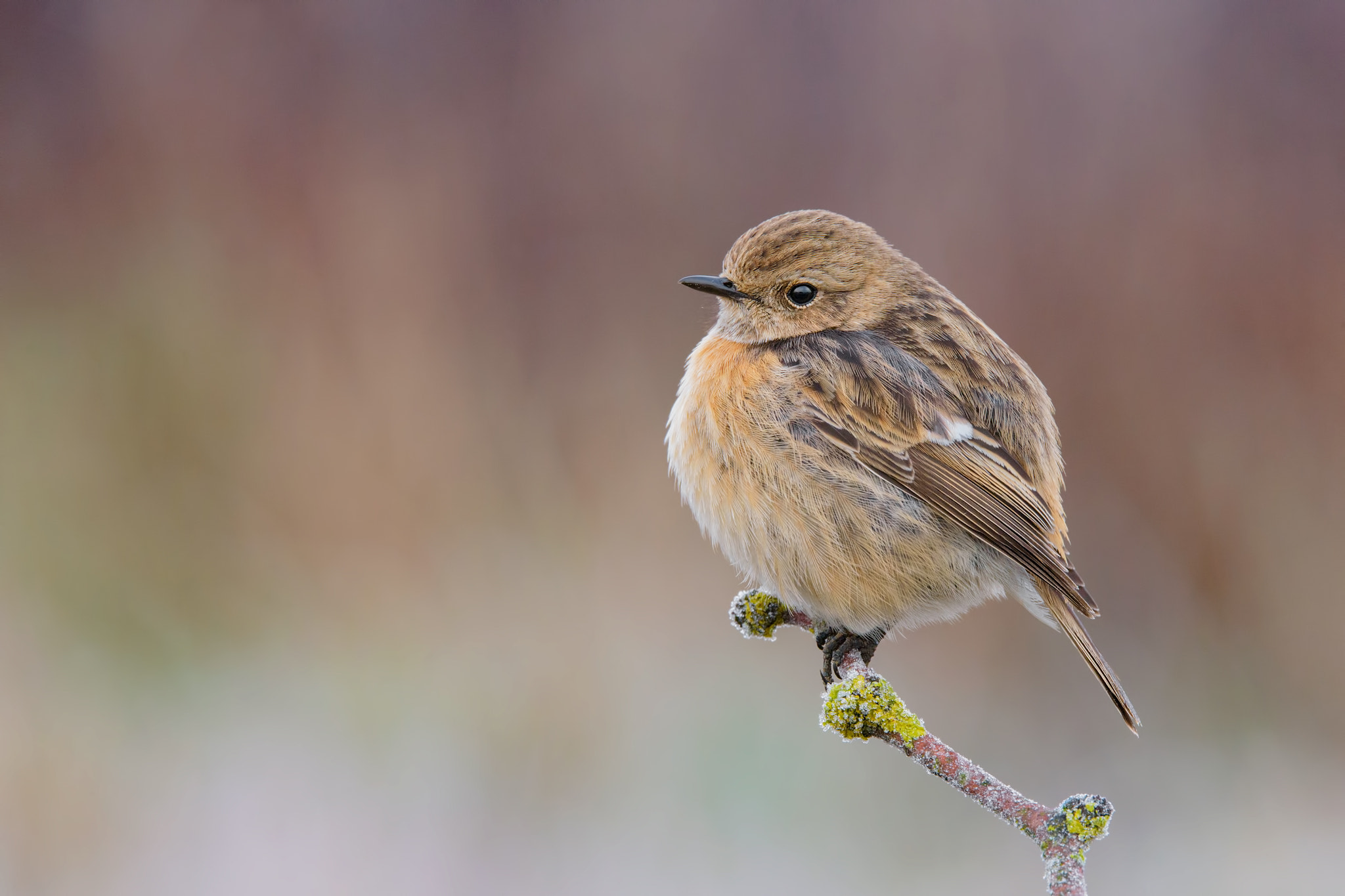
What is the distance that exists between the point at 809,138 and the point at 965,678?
377cm

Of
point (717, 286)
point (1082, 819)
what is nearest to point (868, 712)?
point (1082, 819)

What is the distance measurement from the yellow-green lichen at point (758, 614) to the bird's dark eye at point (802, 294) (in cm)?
95

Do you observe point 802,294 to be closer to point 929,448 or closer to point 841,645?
point 929,448

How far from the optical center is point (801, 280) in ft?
11.2

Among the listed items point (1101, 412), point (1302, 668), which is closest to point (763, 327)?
point (1101, 412)

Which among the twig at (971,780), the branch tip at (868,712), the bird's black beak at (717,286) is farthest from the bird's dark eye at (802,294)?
the branch tip at (868,712)

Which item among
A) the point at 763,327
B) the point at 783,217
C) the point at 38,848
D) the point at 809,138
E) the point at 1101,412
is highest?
the point at 809,138

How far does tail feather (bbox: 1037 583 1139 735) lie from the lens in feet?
8.63

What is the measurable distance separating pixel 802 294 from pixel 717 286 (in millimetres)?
290

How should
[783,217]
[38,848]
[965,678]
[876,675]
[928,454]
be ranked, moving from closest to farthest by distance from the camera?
[876,675]
[928,454]
[783,217]
[38,848]
[965,678]

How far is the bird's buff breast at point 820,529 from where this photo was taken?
306 centimetres

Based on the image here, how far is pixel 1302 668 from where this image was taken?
6.61 metres

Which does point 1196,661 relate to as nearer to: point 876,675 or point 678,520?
point 678,520

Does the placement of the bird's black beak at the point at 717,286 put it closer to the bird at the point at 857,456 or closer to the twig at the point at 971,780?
the bird at the point at 857,456
